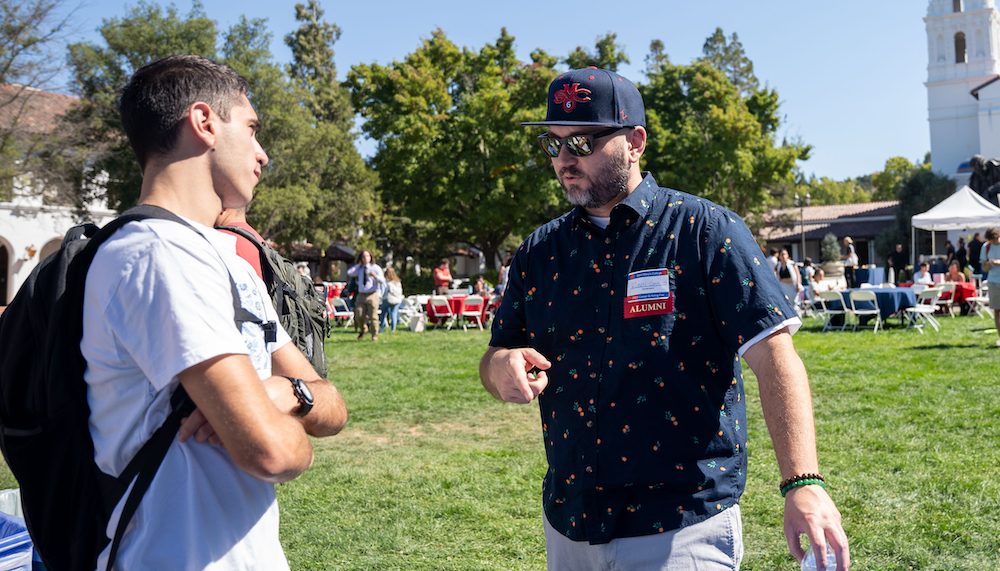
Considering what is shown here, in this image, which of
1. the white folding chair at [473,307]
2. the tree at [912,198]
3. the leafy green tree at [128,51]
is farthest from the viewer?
the tree at [912,198]

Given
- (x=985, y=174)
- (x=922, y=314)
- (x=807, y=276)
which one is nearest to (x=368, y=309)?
(x=922, y=314)

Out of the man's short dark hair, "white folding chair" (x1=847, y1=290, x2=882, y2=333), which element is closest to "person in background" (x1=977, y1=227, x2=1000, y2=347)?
"white folding chair" (x1=847, y1=290, x2=882, y2=333)

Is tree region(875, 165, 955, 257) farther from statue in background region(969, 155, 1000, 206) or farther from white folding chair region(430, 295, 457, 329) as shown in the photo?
white folding chair region(430, 295, 457, 329)

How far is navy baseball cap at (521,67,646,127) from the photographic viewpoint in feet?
7.00

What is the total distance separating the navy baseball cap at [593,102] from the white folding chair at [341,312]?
19.7m

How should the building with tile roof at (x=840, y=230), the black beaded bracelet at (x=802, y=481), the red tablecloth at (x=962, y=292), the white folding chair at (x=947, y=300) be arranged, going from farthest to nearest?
the building with tile roof at (x=840, y=230) → the red tablecloth at (x=962, y=292) → the white folding chair at (x=947, y=300) → the black beaded bracelet at (x=802, y=481)

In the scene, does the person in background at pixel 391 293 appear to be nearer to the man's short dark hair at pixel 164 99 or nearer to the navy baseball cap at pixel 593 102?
the navy baseball cap at pixel 593 102

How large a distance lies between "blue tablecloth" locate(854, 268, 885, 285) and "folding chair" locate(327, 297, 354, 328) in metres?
17.1

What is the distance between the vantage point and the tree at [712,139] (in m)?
35.9

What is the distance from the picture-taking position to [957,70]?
58.5 meters

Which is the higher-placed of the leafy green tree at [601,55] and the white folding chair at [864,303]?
the leafy green tree at [601,55]

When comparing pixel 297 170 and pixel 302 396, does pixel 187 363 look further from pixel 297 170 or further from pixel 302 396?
pixel 297 170

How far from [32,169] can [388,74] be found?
1942 centimetres

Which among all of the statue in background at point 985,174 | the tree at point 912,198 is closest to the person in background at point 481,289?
the statue in background at point 985,174
